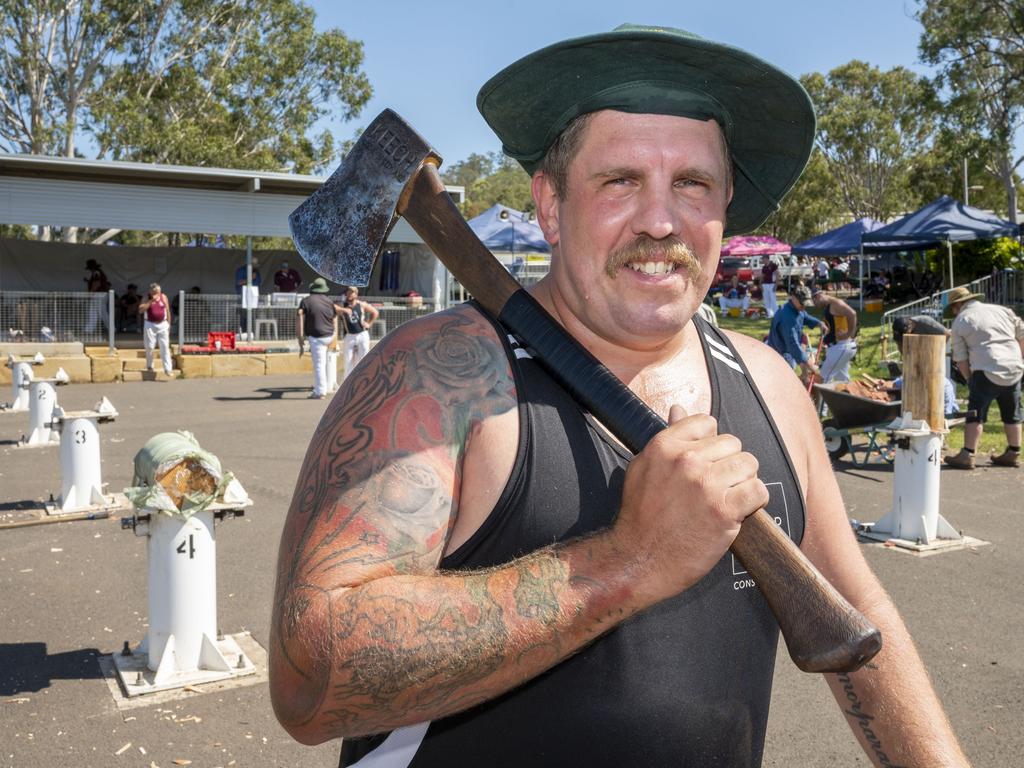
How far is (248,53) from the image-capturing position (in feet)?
114

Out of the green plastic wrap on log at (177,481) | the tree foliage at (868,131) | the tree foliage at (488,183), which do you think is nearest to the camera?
the green plastic wrap on log at (177,481)

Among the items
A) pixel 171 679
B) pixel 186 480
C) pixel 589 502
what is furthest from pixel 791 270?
pixel 589 502

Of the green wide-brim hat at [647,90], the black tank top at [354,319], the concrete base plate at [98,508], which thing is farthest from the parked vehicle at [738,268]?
the green wide-brim hat at [647,90]

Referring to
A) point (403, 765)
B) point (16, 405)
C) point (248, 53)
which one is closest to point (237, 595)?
point (403, 765)

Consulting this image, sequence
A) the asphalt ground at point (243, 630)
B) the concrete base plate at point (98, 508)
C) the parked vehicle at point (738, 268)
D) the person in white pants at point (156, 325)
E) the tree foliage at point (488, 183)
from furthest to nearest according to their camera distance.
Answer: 1. the tree foliage at point (488, 183)
2. the parked vehicle at point (738, 268)
3. the person in white pants at point (156, 325)
4. the concrete base plate at point (98, 508)
5. the asphalt ground at point (243, 630)

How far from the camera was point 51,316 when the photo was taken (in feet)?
60.8

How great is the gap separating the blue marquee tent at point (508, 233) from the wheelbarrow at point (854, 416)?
981cm

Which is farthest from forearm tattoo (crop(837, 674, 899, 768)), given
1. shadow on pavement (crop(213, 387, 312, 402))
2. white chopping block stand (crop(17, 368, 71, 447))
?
shadow on pavement (crop(213, 387, 312, 402))

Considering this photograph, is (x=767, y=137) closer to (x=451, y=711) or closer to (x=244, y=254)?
(x=451, y=711)

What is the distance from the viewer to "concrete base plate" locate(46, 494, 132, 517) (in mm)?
7785

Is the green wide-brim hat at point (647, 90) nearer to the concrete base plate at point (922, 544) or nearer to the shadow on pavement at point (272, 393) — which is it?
the concrete base plate at point (922, 544)

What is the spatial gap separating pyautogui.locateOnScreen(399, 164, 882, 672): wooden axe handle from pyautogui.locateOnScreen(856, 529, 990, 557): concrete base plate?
6117 mm

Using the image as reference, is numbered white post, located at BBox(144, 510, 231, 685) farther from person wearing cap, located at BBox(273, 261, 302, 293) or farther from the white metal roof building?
person wearing cap, located at BBox(273, 261, 302, 293)

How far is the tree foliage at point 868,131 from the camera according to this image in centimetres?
4612
